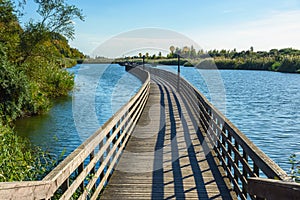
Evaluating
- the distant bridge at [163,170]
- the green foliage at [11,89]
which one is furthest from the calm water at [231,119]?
the distant bridge at [163,170]

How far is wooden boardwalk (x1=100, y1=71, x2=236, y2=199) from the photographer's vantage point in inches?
213

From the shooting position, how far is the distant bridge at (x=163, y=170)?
3055 millimetres

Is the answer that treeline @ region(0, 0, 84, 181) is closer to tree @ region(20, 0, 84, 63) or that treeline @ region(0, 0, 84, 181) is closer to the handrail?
tree @ region(20, 0, 84, 63)

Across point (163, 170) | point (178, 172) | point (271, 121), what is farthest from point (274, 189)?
point (271, 121)

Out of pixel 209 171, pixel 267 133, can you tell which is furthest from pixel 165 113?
pixel 209 171

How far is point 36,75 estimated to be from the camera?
62.0 ft

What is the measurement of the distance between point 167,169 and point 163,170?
9 centimetres

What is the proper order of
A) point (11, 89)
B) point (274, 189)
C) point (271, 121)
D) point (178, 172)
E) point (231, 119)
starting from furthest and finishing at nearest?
point (231, 119) < point (271, 121) < point (11, 89) < point (178, 172) < point (274, 189)

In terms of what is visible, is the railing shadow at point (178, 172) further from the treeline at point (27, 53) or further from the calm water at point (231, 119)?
→ the treeline at point (27, 53)

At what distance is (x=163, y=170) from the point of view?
6512 mm

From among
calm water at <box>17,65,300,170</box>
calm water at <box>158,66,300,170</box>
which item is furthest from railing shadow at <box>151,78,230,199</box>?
calm water at <box>158,66,300,170</box>

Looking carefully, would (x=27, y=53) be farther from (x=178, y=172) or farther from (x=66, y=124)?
(x=178, y=172)

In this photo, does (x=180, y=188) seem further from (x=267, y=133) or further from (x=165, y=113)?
(x=267, y=133)

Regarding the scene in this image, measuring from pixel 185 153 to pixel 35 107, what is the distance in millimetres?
11383
